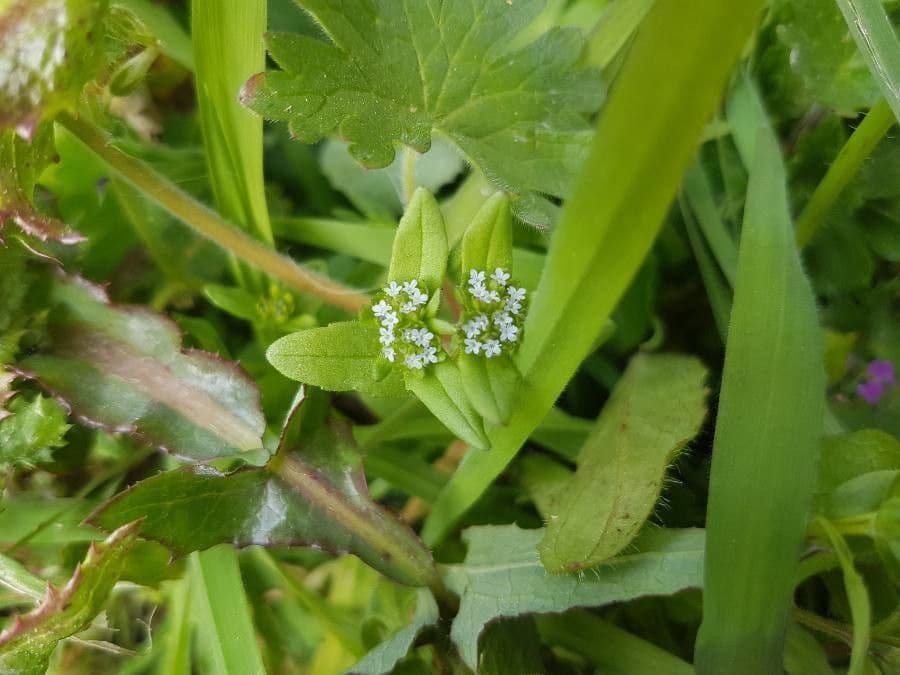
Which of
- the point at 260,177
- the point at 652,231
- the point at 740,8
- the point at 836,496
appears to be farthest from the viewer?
the point at 260,177

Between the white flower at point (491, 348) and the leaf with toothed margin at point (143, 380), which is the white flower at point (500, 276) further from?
the leaf with toothed margin at point (143, 380)

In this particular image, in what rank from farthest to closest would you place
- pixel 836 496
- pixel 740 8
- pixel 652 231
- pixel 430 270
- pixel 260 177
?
pixel 260 177
pixel 836 496
pixel 430 270
pixel 652 231
pixel 740 8

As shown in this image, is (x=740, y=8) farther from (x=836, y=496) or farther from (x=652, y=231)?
(x=836, y=496)

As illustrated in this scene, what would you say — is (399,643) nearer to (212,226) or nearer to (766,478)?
(766,478)

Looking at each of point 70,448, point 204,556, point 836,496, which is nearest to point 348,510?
point 204,556

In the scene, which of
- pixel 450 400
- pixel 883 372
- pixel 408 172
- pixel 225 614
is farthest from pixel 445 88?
pixel 883 372

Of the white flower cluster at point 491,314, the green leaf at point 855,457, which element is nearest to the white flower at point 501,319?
the white flower cluster at point 491,314

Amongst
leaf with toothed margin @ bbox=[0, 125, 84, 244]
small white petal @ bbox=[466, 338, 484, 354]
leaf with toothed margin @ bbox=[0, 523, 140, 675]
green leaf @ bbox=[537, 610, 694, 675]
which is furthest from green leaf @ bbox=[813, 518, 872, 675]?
leaf with toothed margin @ bbox=[0, 125, 84, 244]
